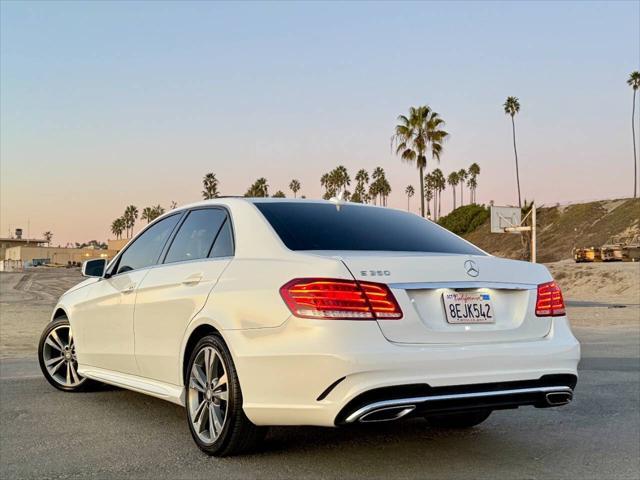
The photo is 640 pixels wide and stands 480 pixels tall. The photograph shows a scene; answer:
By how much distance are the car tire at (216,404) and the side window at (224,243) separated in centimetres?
60

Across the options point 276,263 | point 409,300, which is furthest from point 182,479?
point 409,300

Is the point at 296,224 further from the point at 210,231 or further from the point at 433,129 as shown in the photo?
the point at 433,129

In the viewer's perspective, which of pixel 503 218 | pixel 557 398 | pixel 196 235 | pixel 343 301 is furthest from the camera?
pixel 503 218

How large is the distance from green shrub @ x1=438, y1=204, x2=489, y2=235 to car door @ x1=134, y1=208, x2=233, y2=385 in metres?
110

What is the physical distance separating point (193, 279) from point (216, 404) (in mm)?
873

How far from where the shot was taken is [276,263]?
447cm

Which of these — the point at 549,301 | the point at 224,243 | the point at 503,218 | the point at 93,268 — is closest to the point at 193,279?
the point at 224,243

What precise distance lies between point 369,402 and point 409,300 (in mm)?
610

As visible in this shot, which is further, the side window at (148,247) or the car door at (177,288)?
the side window at (148,247)

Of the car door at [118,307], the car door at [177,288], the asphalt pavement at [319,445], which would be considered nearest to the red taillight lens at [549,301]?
the asphalt pavement at [319,445]

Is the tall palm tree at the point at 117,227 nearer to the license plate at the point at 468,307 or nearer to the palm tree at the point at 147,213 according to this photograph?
the palm tree at the point at 147,213

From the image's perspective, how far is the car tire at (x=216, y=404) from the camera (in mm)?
4508

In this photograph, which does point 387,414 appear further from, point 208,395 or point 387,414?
point 208,395

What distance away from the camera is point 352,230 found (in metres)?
5.16
